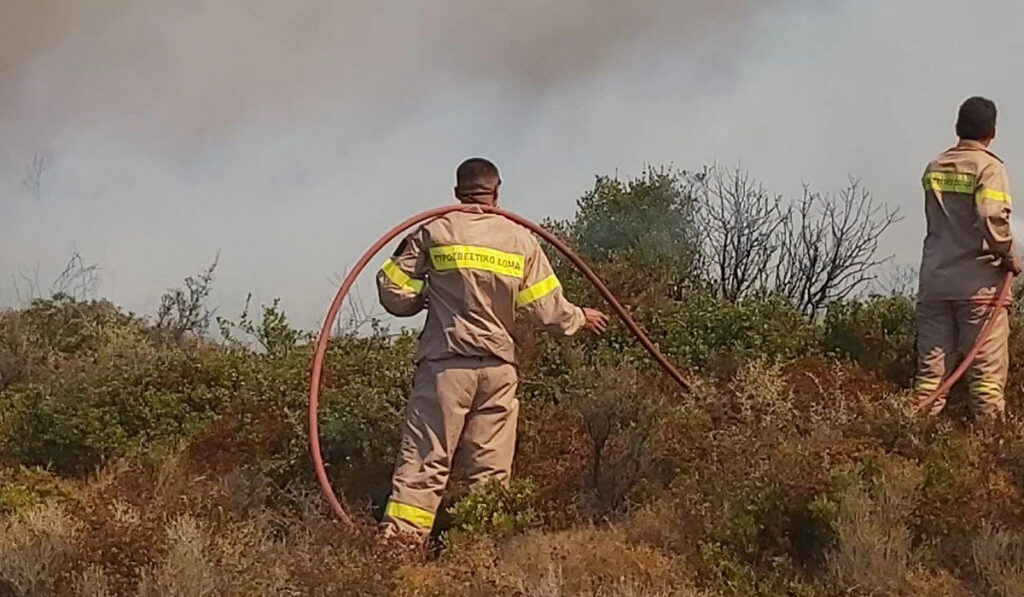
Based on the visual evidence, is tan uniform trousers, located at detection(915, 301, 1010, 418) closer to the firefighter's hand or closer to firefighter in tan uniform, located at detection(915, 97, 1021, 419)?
firefighter in tan uniform, located at detection(915, 97, 1021, 419)

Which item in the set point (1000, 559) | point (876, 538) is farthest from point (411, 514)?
point (1000, 559)

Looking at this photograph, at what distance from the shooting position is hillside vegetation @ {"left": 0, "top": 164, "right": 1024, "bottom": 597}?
5535 mm

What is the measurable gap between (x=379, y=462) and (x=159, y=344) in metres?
5.79

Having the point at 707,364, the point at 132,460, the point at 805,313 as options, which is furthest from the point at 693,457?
the point at 805,313

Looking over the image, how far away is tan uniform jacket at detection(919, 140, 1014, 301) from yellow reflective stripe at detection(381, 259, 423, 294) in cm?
358

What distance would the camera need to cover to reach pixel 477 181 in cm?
716

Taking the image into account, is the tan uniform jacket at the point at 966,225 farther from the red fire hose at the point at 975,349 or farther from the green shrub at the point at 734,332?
the green shrub at the point at 734,332

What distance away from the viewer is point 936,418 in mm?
7578

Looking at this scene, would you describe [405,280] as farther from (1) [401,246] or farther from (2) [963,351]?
(2) [963,351]

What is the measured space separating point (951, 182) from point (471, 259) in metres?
3.43

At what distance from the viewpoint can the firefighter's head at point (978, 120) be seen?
827 cm

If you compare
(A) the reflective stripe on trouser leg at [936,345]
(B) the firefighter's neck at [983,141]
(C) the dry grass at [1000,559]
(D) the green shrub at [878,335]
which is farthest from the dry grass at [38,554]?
(B) the firefighter's neck at [983,141]

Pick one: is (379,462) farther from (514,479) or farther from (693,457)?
(693,457)

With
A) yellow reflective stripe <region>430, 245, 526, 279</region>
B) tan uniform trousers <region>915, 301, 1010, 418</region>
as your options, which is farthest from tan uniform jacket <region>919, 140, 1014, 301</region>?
yellow reflective stripe <region>430, 245, 526, 279</region>
